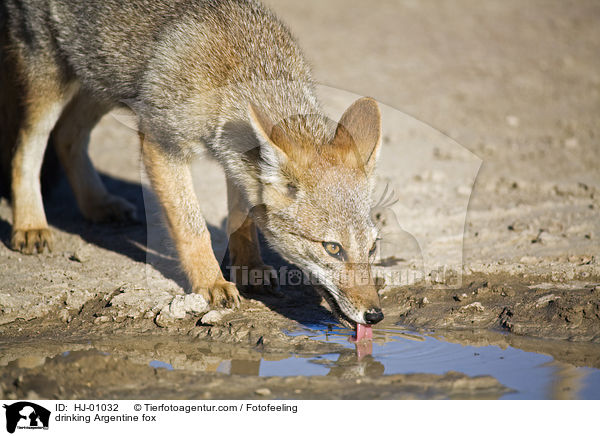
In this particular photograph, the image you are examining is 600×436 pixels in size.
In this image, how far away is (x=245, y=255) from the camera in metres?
6.35

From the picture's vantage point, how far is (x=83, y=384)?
4270 millimetres

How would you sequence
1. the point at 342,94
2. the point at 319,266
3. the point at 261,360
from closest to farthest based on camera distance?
1. the point at 261,360
2. the point at 319,266
3. the point at 342,94

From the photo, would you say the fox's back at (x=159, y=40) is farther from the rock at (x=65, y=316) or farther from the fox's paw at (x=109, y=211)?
the rock at (x=65, y=316)

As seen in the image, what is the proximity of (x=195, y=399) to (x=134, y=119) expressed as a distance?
10.5ft

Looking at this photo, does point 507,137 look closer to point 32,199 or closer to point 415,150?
point 415,150

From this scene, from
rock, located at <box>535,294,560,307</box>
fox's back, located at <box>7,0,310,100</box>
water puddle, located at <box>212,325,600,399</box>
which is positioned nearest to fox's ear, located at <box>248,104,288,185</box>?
fox's back, located at <box>7,0,310,100</box>

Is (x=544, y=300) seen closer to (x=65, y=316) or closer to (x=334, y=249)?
(x=334, y=249)

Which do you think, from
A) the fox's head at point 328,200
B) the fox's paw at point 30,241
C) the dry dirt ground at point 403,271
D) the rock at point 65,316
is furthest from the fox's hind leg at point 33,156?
the fox's head at point 328,200

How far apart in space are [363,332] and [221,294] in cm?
137

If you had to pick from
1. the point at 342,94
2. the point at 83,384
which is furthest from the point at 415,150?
the point at 83,384

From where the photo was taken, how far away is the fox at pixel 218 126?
16.9ft

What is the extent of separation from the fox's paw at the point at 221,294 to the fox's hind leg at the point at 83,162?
7.43 ft
